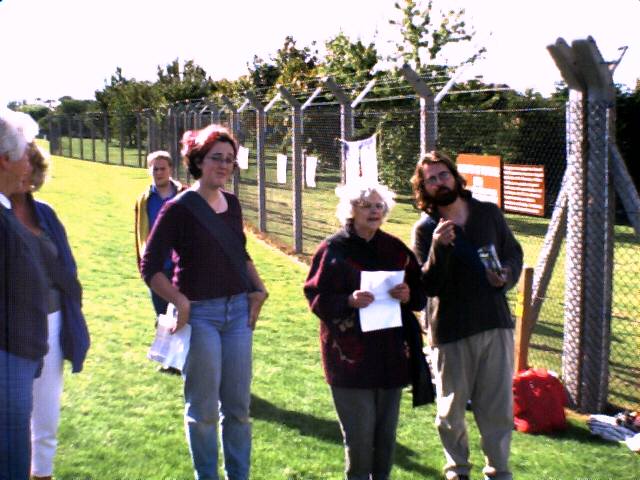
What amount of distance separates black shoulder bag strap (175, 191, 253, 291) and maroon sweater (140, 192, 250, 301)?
2 cm

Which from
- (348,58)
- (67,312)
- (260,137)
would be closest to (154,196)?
(67,312)

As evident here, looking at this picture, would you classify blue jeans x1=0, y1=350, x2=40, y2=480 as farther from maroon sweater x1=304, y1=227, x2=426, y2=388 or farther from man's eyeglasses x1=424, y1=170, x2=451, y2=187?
man's eyeglasses x1=424, y1=170, x2=451, y2=187

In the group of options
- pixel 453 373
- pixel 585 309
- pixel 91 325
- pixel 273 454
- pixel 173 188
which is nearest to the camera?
pixel 453 373

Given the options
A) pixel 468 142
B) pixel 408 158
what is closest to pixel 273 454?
pixel 468 142

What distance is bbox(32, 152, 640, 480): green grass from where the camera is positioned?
4914 mm

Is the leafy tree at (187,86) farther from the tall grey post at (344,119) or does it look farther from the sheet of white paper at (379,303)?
the sheet of white paper at (379,303)

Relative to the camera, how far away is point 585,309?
229 inches

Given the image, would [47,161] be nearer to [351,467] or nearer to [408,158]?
[351,467]

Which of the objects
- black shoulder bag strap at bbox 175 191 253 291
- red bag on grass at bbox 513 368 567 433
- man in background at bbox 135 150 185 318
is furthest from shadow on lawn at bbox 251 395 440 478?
black shoulder bag strap at bbox 175 191 253 291

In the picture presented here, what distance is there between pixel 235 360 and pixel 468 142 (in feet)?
38.7

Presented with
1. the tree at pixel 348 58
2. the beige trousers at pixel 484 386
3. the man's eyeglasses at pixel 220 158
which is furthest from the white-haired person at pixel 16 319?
the tree at pixel 348 58

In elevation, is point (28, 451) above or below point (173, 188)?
below

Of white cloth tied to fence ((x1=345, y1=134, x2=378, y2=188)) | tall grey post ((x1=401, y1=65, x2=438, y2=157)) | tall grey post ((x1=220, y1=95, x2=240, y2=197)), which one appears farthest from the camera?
tall grey post ((x1=220, y1=95, x2=240, y2=197))

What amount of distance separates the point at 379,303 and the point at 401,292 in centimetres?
12
